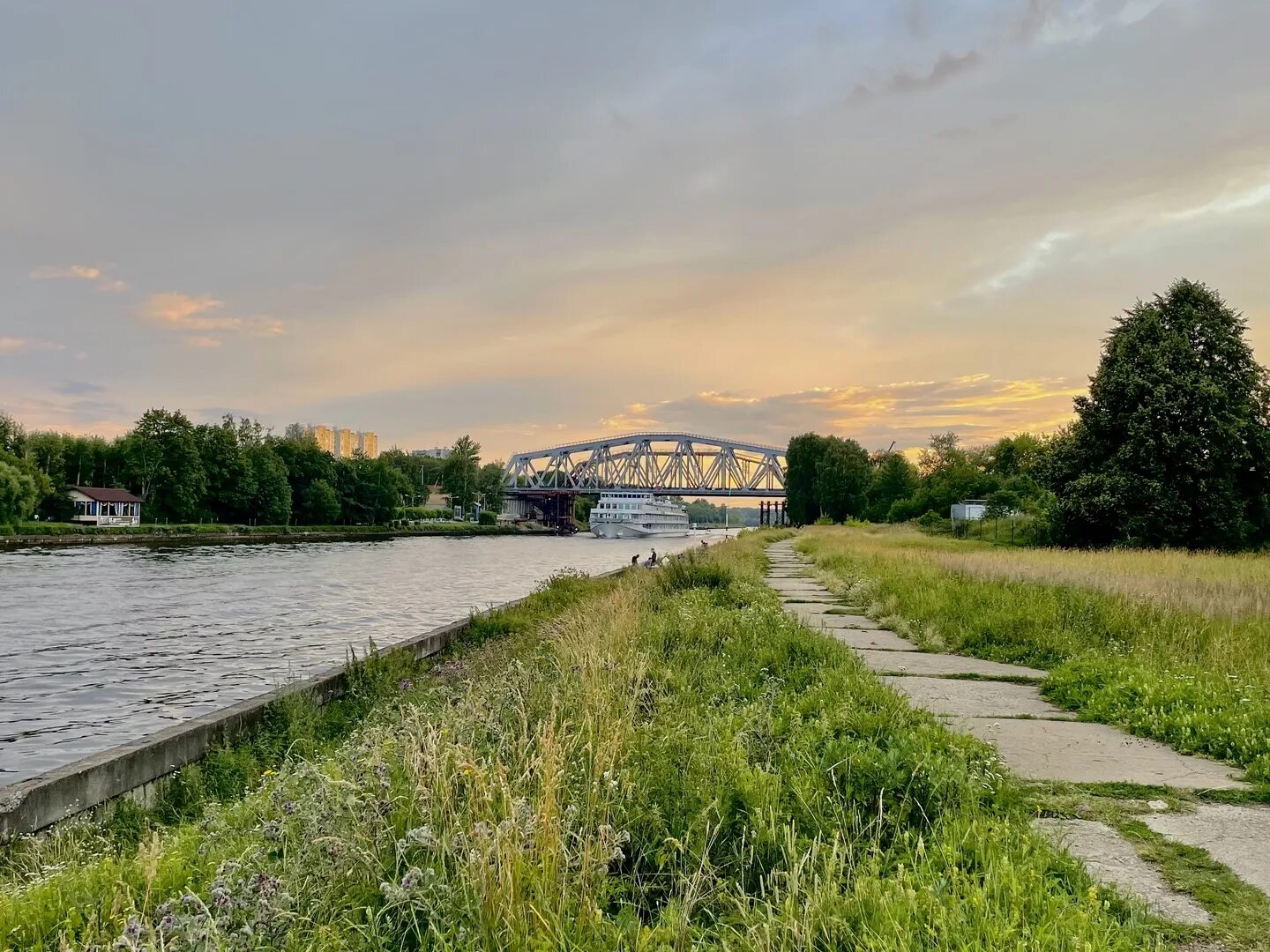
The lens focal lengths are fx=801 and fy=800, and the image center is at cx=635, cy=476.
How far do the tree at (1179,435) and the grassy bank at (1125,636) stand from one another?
48.8ft

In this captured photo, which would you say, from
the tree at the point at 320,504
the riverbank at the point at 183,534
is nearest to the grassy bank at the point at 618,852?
the riverbank at the point at 183,534

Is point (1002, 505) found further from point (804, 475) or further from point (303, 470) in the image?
point (303, 470)

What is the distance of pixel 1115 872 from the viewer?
333 cm

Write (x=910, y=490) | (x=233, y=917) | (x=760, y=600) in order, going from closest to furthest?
(x=233, y=917) < (x=760, y=600) < (x=910, y=490)

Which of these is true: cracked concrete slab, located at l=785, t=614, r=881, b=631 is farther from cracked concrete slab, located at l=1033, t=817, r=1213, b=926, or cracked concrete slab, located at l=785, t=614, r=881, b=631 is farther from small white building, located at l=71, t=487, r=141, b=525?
small white building, located at l=71, t=487, r=141, b=525

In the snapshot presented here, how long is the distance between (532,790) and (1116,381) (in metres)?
32.7

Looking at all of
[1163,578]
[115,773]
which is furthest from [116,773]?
[1163,578]

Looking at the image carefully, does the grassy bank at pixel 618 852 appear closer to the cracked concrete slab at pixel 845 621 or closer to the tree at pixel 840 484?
the cracked concrete slab at pixel 845 621

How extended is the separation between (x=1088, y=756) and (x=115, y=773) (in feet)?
23.8

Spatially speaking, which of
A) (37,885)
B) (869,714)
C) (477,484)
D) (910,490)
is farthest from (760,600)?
(477,484)

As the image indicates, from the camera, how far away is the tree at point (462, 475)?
6378 inches

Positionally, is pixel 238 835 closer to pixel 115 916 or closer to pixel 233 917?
Answer: pixel 115 916

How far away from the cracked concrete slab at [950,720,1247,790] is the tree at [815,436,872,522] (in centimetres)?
9105

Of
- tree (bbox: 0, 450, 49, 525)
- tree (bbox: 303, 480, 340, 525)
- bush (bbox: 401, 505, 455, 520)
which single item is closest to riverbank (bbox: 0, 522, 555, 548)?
tree (bbox: 0, 450, 49, 525)
